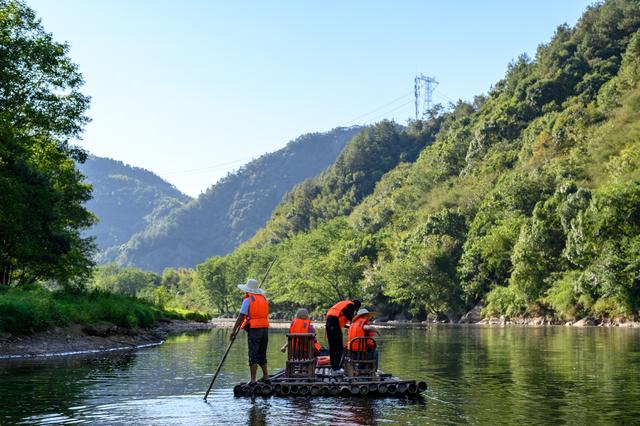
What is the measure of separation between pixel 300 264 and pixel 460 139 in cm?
5201

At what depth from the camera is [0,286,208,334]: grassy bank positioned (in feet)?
97.7

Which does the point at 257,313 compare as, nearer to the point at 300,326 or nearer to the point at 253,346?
the point at 253,346

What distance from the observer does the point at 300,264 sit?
5758 inches

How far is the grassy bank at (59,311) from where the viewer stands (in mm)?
29781

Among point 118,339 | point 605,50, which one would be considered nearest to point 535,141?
point 605,50

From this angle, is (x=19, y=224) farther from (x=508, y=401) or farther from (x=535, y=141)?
(x=535, y=141)

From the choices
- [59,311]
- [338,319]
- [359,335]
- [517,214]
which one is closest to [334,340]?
[338,319]

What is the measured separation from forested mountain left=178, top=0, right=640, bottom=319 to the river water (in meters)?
46.5

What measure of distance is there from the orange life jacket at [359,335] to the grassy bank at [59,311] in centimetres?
1654

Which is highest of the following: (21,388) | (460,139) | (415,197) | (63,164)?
(460,139)

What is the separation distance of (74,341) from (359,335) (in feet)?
60.6

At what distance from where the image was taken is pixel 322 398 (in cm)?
1775

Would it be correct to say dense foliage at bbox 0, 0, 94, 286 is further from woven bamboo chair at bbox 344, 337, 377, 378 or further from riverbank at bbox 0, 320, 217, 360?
woven bamboo chair at bbox 344, 337, 377, 378

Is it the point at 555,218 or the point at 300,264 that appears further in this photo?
the point at 300,264
